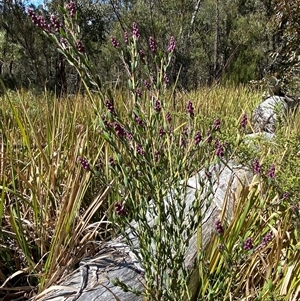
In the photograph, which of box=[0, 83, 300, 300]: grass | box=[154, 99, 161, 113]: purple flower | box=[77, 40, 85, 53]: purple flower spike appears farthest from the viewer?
box=[0, 83, 300, 300]: grass

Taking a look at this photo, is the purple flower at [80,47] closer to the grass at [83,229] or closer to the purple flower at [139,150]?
the purple flower at [139,150]

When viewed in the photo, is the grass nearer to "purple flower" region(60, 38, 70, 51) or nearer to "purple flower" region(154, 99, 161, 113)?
"purple flower" region(154, 99, 161, 113)

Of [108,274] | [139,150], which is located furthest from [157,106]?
[108,274]

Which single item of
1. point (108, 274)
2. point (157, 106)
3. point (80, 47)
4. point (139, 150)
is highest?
point (80, 47)

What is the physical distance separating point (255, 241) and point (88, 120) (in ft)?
4.38

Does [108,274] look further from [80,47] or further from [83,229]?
[80,47]

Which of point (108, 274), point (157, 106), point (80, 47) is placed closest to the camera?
point (80, 47)

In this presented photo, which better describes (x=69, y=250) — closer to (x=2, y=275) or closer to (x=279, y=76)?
(x=2, y=275)

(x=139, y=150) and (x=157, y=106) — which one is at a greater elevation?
(x=157, y=106)

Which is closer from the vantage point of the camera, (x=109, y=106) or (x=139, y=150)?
(x=109, y=106)

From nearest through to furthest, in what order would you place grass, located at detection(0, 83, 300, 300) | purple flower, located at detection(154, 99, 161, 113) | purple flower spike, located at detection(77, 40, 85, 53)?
1. purple flower spike, located at detection(77, 40, 85, 53)
2. purple flower, located at detection(154, 99, 161, 113)
3. grass, located at detection(0, 83, 300, 300)

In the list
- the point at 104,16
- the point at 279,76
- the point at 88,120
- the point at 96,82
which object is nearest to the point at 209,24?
the point at 104,16

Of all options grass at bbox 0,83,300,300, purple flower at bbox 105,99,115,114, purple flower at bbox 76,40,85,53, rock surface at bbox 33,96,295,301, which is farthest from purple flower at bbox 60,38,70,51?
A: grass at bbox 0,83,300,300

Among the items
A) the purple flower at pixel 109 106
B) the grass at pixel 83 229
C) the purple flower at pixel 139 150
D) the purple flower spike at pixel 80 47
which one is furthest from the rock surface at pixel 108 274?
the purple flower spike at pixel 80 47
